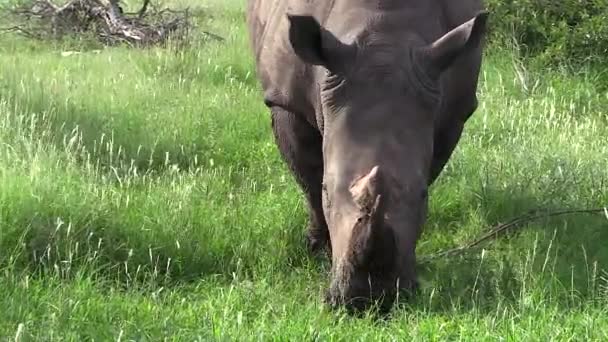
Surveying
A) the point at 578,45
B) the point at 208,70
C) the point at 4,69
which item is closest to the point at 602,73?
the point at 578,45

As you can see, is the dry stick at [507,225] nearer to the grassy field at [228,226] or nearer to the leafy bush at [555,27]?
the grassy field at [228,226]

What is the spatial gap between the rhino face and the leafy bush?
5.26 m

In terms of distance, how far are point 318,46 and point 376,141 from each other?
0.48 m

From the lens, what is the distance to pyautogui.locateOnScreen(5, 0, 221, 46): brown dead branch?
10898mm

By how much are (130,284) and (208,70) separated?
15.6ft

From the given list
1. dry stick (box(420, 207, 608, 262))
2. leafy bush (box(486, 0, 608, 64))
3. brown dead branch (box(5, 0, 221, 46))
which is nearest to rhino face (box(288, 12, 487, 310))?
dry stick (box(420, 207, 608, 262))

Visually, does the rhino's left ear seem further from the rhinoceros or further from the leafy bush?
the leafy bush

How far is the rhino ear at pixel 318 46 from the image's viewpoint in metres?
3.67

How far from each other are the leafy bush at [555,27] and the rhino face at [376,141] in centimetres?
526

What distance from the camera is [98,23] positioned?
452 inches

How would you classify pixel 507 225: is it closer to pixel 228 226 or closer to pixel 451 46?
pixel 228 226

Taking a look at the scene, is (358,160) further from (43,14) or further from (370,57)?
(43,14)

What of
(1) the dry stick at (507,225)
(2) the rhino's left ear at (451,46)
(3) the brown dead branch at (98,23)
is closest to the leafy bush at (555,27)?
(3) the brown dead branch at (98,23)

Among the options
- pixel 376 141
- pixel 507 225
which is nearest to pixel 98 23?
pixel 507 225
